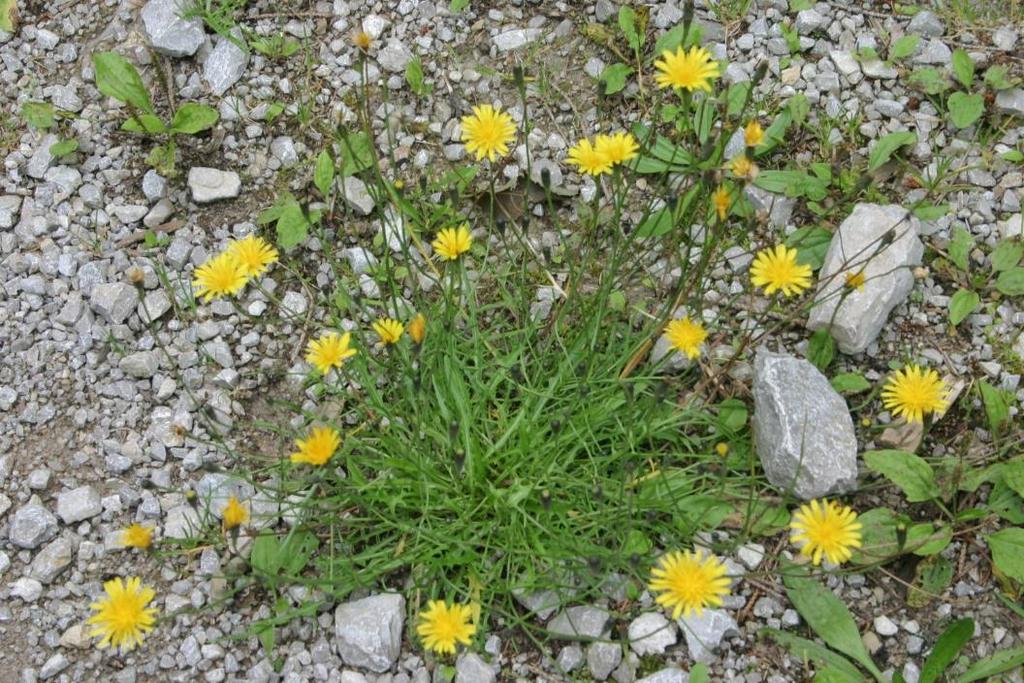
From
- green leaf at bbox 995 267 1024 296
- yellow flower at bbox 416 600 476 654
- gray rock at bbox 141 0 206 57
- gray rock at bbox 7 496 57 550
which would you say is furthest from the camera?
gray rock at bbox 141 0 206 57

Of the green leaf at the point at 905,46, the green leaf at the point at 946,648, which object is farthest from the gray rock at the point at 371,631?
the green leaf at the point at 905,46

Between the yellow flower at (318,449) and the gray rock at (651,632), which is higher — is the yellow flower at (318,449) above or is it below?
above

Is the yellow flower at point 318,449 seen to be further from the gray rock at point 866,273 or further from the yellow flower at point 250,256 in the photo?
the gray rock at point 866,273

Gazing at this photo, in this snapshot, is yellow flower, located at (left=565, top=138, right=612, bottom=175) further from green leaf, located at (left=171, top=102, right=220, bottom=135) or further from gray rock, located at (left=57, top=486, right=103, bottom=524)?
gray rock, located at (left=57, top=486, right=103, bottom=524)

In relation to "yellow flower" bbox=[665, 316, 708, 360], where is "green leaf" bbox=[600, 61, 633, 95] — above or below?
above

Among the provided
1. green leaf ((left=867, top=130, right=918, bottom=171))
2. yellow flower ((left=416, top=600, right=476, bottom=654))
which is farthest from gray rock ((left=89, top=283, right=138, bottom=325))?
green leaf ((left=867, top=130, right=918, bottom=171))

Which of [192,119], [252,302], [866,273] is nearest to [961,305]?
[866,273]
